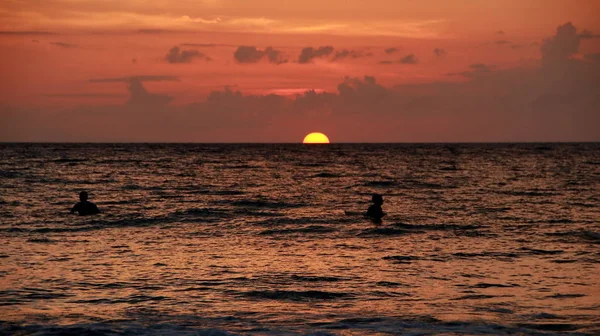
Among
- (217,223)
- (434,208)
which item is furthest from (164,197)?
(434,208)

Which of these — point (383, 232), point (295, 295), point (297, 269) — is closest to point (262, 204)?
point (383, 232)

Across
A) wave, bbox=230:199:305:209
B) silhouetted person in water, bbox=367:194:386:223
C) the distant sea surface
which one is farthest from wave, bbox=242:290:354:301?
wave, bbox=230:199:305:209

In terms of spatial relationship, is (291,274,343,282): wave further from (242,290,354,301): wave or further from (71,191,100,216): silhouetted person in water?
(71,191,100,216): silhouetted person in water

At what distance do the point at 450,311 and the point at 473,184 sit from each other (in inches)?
1544

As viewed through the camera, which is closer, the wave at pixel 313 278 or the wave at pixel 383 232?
the wave at pixel 313 278

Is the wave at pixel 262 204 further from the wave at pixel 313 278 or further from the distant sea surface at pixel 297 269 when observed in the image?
the wave at pixel 313 278

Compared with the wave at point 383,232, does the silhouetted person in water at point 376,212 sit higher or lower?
higher

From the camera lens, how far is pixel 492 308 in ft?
42.5

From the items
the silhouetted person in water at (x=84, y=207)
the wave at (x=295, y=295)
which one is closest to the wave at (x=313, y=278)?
the wave at (x=295, y=295)

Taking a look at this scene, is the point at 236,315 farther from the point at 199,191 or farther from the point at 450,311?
the point at 199,191

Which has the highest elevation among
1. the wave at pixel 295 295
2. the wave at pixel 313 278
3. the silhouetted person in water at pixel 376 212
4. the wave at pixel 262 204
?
the silhouetted person in water at pixel 376 212

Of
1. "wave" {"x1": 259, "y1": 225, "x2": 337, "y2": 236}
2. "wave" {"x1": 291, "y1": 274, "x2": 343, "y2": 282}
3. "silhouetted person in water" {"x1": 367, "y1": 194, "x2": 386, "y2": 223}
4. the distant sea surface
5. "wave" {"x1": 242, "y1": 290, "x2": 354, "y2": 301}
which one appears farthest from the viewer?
"silhouetted person in water" {"x1": 367, "y1": 194, "x2": 386, "y2": 223}

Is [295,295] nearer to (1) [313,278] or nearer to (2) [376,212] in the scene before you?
(1) [313,278]

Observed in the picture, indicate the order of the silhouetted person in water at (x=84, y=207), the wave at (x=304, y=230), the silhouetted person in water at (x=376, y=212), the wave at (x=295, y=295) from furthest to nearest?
the silhouetted person in water at (x=376, y=212) < the silhouetted person in water at (x=84, y=207) < the wave at (x=304, y=230) < the wave at (x=295, y=295)
